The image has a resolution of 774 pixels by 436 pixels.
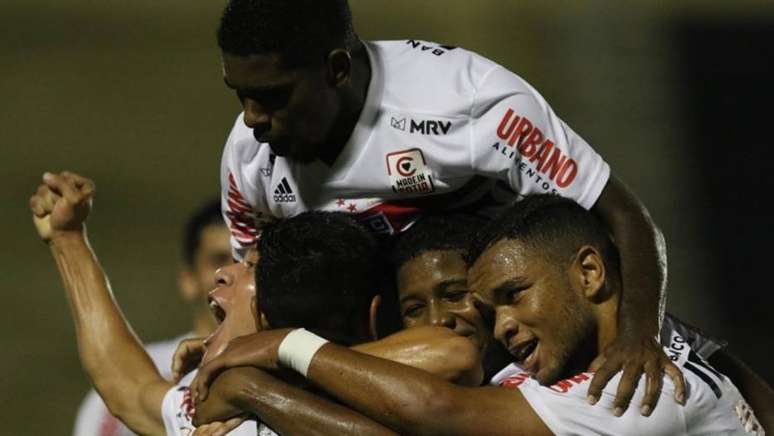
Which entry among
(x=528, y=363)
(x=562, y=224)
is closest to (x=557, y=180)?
(x=562, y=224)

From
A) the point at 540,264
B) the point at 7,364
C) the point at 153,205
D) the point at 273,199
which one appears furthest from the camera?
the point at 153,205

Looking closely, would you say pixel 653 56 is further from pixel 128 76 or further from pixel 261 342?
pixel 261 342

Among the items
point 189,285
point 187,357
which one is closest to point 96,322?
point 187,357

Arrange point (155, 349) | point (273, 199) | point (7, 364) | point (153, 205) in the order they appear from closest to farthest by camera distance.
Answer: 1. point (273, 199)
2. point (155, 349)
3. point (7, 364)
4. point (153, 205)

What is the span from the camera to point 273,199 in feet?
12.6

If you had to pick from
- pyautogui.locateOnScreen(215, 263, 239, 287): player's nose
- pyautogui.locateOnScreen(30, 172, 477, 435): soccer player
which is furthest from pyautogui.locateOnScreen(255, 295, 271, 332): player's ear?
pyautogui.locateOnScreen(215, 263, 239, 287): player's nose

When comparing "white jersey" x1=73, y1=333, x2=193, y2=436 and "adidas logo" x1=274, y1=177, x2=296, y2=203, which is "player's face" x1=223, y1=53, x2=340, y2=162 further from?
"white jersey" x1=73, y1=333, x2=193, y2=436

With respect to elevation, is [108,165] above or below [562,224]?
below

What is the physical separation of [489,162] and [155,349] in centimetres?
294

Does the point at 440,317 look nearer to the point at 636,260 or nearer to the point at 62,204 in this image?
the point at 636,260

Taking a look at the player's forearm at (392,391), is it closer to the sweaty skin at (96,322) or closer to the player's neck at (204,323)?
the sweaty skin at (96,322)

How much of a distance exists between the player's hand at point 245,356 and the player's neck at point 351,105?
1.33 ft

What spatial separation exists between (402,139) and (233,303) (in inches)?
19.7

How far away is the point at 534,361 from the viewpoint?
140 inches
